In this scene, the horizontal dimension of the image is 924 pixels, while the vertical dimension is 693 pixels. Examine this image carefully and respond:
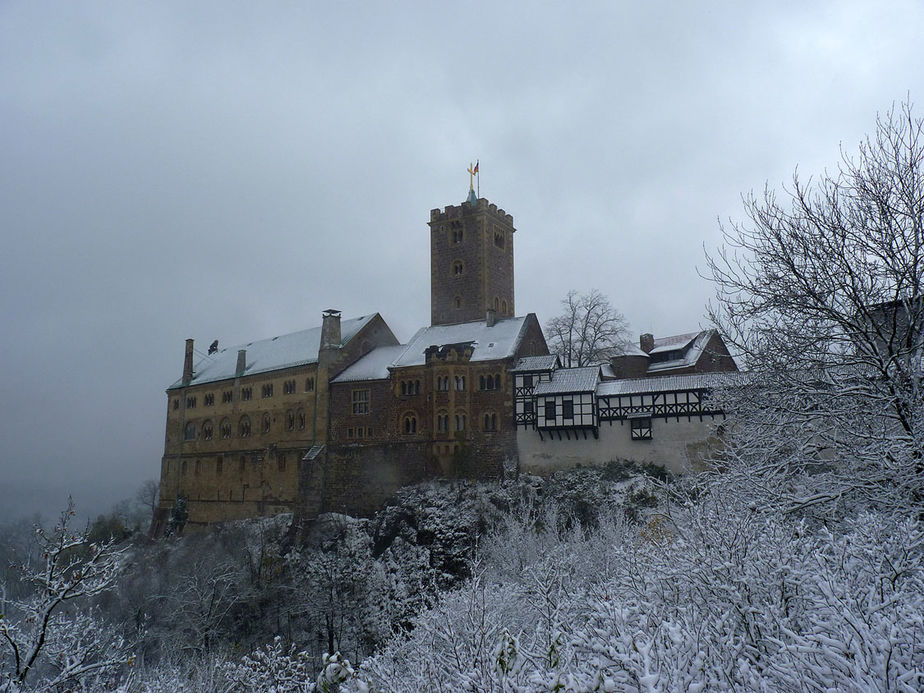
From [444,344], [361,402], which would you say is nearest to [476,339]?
[444,344]

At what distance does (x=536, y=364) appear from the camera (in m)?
41.3

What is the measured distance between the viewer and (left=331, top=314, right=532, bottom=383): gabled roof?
43531 millimetres

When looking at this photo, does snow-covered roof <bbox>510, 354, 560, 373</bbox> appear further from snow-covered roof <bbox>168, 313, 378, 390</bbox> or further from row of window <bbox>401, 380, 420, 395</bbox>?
snow-covered roof <bbox>168, 313, 378, 390</bbox>

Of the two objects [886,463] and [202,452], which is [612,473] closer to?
[886,463]

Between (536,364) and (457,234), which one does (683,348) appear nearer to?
(536,364)

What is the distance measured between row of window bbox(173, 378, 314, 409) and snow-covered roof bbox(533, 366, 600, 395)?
719 inches

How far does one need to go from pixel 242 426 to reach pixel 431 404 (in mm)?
19070

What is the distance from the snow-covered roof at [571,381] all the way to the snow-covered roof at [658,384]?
2.26 feet

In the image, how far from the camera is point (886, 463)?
10.8 m

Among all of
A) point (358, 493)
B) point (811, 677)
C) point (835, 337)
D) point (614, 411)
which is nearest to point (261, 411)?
point (358, 493)

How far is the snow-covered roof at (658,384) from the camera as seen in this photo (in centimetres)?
3659

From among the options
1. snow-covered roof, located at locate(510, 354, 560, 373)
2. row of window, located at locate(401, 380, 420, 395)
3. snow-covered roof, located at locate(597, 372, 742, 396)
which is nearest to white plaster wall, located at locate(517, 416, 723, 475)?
snow-covered roof, located at locate(597, 372, 742, 396)

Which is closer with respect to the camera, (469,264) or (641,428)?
(641,428)

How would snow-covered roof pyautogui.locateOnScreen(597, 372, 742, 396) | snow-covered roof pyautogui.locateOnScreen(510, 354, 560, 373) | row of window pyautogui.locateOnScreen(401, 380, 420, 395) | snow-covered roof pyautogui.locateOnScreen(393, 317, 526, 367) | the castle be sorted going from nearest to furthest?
snow-covered roof pyautogui.locateOnScreen(597, 372, 742, 396), the castle, snow-covered roof pyautogui.locateOnScreen(510, 354, 560, 373), snow-covered roof pyautogui.locateOnScreen(393, 317, 526, 367), row of window pyautogui.locateOnScreen(401, 380, 420, 395)
